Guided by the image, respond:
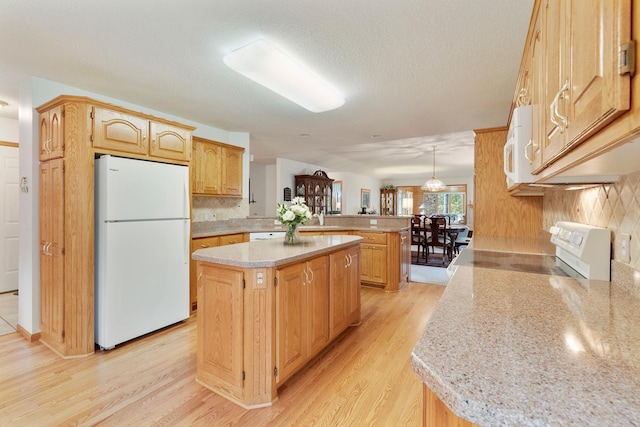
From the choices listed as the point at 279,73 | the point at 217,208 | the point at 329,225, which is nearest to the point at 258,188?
the point at 329,225

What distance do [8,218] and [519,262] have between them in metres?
5.64

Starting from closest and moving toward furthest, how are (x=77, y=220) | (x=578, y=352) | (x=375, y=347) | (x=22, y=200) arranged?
(x=578, y=352) → (x=77, y=220) → (x=375, y=347) → (x=22, y=200)

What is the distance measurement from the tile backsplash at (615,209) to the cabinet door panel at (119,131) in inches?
127

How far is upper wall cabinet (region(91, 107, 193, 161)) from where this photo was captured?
8.11 feet

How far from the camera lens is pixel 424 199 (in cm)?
1088

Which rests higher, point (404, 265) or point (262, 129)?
point (262, 129)

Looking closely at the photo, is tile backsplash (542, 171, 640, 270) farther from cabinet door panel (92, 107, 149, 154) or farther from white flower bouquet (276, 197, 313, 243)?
cabinet door panel (92, 107, 149, 154)

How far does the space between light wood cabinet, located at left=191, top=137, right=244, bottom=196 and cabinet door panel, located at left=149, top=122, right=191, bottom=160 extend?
53cm

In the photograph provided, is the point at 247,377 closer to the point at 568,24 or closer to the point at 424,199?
the point at 568,24

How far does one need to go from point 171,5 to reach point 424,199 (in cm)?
1032

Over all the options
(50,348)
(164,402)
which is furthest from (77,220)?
(164,402)

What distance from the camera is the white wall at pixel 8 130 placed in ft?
12.3

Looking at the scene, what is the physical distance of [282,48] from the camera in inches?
80.4

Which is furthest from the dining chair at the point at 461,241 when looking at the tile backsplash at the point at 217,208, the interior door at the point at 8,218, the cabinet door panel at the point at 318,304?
the interior door at the point at 8,218
